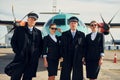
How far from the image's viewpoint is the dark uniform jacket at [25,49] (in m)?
6.09

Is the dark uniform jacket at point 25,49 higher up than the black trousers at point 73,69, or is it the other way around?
the dark uniform jacket at point 25,49

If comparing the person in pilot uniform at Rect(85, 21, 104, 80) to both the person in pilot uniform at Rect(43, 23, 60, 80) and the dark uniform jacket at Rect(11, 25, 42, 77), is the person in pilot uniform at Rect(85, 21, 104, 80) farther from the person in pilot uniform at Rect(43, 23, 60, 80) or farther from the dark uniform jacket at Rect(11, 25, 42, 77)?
the dark uniform jacket at Rect(11, 25, 42, 77)

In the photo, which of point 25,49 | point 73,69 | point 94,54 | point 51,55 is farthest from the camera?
point 51,55

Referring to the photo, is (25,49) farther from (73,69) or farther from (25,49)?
(73,69)

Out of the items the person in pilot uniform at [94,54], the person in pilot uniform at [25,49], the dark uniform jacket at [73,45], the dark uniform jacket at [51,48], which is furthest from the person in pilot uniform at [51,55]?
the person in pilot uniform at [94,54]

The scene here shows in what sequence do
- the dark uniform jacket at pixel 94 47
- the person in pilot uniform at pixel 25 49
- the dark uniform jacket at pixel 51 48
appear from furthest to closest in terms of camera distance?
→ the dark uniform jacket at pixel 51 48
the dark uniform jacket at pixel 94 47
the person in pilot uniform at pixel 25 49

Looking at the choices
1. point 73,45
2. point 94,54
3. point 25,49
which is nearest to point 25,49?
point 25,49

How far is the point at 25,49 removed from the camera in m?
6.11

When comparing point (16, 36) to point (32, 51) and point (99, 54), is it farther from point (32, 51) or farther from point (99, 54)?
point (99, 54)

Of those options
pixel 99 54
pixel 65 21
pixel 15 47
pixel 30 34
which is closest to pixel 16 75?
pixel 15 47

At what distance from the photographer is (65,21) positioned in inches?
555

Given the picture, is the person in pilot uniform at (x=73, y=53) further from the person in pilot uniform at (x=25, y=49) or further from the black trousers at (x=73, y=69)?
the person in pilot uniform at (x=25, y=49)

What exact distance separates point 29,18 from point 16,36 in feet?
2.01

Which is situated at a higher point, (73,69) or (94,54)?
(94,54)
